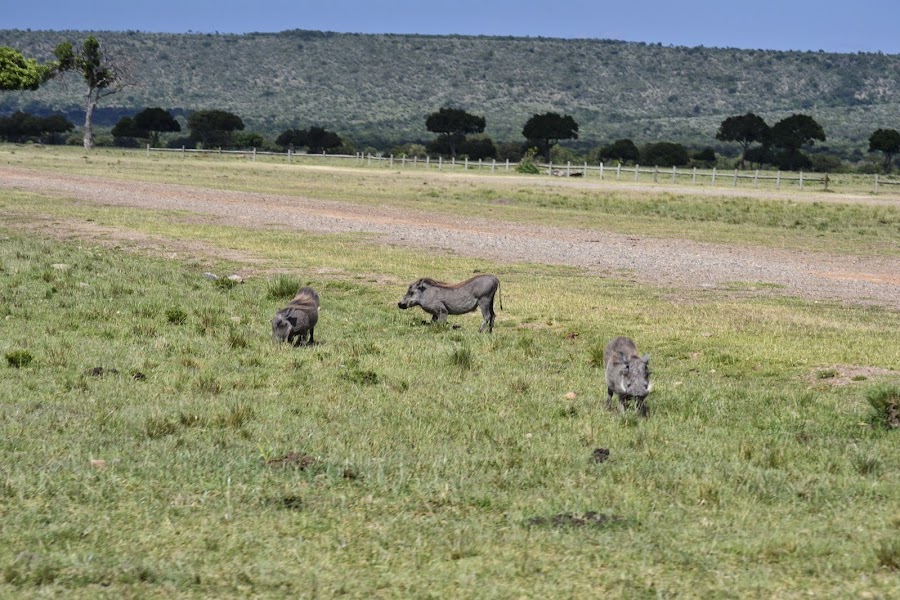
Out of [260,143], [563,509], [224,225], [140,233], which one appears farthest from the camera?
[260,143]

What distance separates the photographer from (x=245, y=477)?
26.9ft

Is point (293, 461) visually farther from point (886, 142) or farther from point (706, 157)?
point (706, 157)

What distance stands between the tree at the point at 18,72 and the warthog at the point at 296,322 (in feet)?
296

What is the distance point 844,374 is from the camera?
12.6m

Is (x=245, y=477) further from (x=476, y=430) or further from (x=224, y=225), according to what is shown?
(x=224, y=225)

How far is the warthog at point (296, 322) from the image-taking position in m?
13.6

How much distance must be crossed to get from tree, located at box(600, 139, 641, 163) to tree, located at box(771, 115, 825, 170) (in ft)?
41.9

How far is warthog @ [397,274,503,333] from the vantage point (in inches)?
585

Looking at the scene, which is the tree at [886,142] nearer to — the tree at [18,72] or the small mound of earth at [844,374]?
the tree at [18,72]

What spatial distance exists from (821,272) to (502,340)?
11.4m

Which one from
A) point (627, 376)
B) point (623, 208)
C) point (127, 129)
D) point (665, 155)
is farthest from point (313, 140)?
point (627, 376)

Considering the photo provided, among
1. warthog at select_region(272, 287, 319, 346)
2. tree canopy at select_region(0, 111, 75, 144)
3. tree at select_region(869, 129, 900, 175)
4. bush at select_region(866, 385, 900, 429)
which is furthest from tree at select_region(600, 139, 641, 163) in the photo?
bush at select_region(866, 385, 900, 429)

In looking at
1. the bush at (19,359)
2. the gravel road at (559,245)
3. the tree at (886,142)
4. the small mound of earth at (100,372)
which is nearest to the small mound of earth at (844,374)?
the gravel road at (559,245)

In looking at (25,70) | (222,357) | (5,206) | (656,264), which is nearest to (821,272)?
(656,264)
